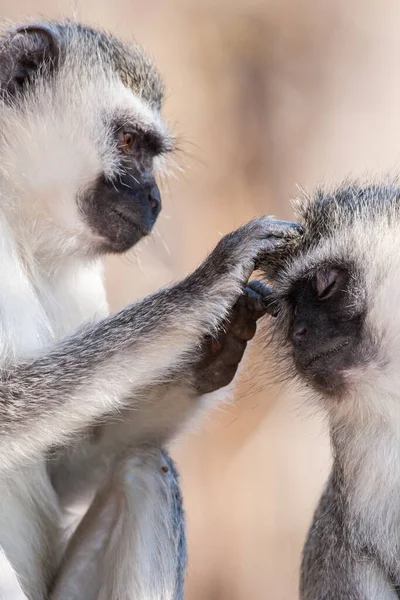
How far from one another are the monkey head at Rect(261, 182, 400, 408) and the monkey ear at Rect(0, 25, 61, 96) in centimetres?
105

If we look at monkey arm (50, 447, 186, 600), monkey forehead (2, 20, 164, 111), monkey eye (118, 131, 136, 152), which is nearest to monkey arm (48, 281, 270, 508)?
monkey arm (50, 447, 186, 600)

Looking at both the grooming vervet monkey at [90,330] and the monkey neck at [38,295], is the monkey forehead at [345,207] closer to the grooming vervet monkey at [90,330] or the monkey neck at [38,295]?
the grooming vervet monkey at [90,330]

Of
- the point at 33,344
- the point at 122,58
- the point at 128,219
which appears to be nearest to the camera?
the point at 33,344

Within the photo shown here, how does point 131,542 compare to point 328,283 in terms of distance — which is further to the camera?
point 131,542

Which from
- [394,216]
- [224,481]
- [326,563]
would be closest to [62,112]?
[394,216]

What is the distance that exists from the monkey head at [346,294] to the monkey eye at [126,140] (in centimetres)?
73

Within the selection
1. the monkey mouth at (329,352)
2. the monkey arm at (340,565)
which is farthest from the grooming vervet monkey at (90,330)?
the monkey arm at (340,565)

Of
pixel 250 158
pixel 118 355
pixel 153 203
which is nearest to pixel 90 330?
pixel 118 355

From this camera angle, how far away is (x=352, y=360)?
275cm

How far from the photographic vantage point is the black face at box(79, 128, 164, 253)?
321 cm

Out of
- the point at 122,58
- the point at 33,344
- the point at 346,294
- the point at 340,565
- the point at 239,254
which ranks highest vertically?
the point at 122,58

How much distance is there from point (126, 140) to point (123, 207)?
28 cm

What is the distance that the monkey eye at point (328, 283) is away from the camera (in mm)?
2793

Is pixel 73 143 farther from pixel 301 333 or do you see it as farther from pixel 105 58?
pixel 301 333
